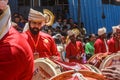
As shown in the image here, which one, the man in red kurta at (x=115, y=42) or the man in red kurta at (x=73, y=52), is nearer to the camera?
the man in red kurta at (x=115, y=42)

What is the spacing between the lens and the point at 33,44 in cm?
764

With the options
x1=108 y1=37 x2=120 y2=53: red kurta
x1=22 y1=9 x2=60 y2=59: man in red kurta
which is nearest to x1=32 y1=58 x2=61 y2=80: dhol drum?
x1=22 y1=9 x2=60 y2=59: man in red kurta

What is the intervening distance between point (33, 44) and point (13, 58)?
4.98m

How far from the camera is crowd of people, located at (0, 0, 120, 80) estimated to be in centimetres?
268

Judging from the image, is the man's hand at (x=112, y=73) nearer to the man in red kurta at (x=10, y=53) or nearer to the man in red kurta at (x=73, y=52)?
the man in red kurta at (x=10, y=53)

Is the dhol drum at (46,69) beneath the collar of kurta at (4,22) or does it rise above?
beneath

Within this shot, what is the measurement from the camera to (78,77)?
3.74m

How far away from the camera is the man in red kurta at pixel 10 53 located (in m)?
2.66

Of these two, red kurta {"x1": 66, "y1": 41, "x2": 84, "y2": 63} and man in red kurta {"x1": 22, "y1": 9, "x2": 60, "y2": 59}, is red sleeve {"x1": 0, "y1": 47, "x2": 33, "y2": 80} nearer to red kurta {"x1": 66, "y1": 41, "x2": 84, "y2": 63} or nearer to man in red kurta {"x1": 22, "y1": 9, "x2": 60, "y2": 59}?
man in red kurta {"x1": 22, "y1": 9, "x2": 60, "y2": 59}

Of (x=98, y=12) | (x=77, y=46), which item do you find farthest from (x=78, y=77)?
(x=98, y=12)

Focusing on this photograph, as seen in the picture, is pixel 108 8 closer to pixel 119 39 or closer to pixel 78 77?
pixel 119 39

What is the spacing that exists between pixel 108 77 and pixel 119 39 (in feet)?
27.9

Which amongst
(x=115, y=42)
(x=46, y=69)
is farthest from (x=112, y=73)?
(x=115, y=42)

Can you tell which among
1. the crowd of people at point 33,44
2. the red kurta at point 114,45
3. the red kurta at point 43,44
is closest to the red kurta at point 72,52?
the crowd of people at point 33,44
